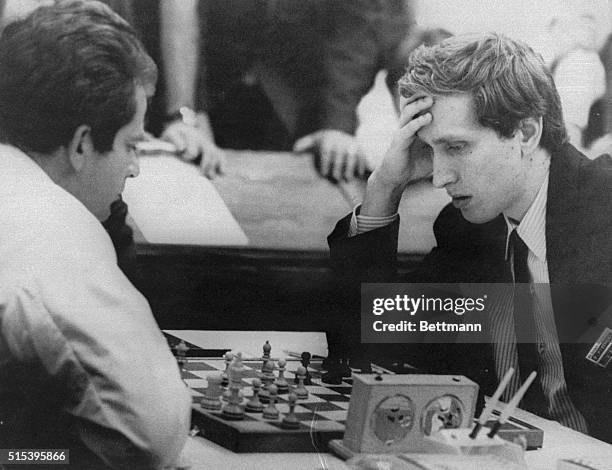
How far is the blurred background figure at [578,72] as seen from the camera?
10.2ft

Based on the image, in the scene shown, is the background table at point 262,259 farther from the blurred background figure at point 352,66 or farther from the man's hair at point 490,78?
the man's hair at point 490,78

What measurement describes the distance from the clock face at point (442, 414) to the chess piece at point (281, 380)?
46cm

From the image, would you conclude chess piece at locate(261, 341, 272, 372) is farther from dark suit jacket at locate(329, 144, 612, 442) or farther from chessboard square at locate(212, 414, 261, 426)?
dark suit jacket at locate(329, 144, 612, 442)

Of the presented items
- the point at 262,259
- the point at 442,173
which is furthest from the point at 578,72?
the point at 262,259

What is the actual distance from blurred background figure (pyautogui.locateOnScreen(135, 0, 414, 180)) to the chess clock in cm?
73

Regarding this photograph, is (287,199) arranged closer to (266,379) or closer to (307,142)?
(307,142)

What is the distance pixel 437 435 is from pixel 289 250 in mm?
776

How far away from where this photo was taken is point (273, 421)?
107 inches

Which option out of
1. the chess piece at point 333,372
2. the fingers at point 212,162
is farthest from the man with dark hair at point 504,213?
the fingers at point 212,162

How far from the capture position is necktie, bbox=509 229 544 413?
10.3 ft

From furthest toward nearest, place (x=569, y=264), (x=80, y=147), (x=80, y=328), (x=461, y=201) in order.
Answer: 1. (x=569, y=264)
2. (x=461, y=201)
3. (x=80, y=147)
4. (x=80, y=328)

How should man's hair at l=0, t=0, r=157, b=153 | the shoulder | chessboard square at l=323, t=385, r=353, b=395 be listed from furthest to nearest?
the shoulder < chessboard square at l=323, t=385, r=353, b=395 < man's hair at l=0, t=0, r=157, b=153

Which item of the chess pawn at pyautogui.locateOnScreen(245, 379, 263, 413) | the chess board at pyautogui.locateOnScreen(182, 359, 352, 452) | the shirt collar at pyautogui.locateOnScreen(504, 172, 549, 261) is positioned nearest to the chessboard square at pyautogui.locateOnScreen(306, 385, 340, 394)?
the chess board at pyautogui.locateOnScreen(182, 359, 352, 452)

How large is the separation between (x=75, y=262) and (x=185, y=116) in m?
0.59
